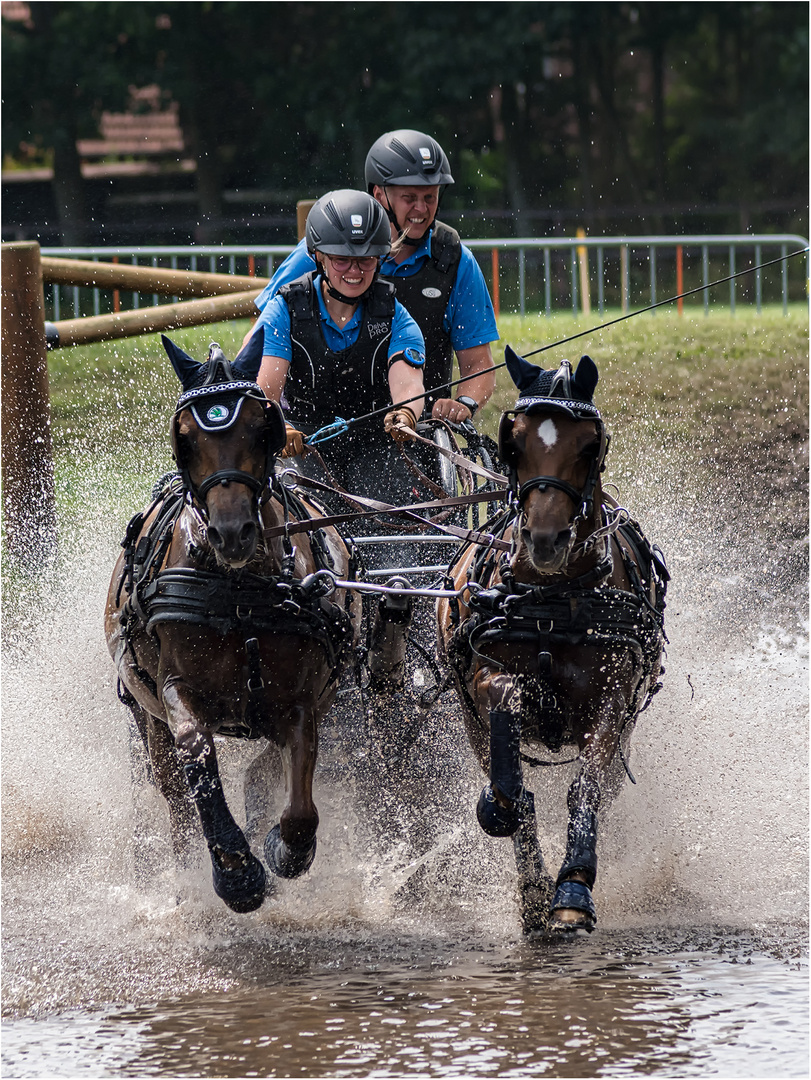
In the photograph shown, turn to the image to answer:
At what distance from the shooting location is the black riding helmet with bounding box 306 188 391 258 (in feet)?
16.7

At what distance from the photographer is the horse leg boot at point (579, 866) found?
4.01 meters

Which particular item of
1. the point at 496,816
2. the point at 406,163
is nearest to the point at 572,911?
the point at 496,816

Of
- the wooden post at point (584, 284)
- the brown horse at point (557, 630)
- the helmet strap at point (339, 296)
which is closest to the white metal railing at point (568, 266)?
the wooden post at point (584, 284)

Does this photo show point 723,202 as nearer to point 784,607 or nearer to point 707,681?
point 784,607

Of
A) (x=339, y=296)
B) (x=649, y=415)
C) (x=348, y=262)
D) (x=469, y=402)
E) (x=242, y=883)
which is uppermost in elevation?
(x=348, y=262)

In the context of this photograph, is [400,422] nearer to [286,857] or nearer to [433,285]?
[433,285]

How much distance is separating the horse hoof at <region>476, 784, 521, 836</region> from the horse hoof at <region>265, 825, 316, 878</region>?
52 centimetres

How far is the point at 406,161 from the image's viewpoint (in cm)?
593

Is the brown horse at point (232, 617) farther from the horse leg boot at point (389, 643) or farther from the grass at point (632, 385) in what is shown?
the grass at point (632, 385)

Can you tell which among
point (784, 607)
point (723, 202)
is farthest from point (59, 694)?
point (723, 202)

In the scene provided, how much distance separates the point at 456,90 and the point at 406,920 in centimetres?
1924

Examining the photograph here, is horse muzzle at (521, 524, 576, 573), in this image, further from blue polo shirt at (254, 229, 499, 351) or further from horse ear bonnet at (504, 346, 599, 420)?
blue polo shirt at (254, 229, 499, 351)

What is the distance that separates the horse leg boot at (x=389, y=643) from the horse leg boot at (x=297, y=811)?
59 cm

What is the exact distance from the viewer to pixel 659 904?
486 cm
